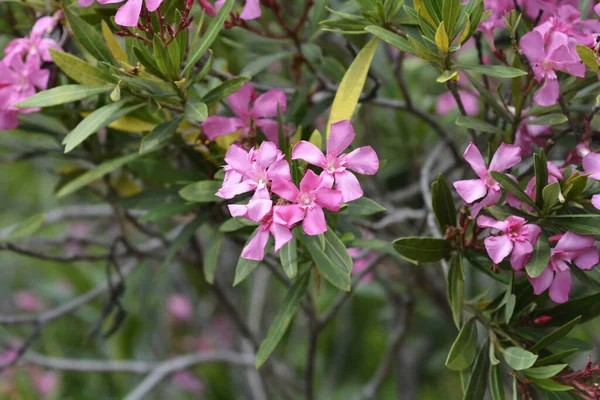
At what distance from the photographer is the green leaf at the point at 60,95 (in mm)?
902

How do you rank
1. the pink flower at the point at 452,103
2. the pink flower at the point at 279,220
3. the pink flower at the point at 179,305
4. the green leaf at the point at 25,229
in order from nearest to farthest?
the pink flower at the point at 279,220 → the green leaf at the point at 25,229 → the pink flower at the point at 452,103 → the pink flower at the point at 179,305

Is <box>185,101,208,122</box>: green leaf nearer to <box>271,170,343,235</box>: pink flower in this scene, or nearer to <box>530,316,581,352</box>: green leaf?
<box>271,170,343,235</box>: pink flower

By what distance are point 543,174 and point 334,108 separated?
0.29m

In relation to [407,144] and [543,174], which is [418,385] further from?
[543,174]

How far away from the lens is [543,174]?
831mm

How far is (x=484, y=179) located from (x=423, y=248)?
13 centimetres

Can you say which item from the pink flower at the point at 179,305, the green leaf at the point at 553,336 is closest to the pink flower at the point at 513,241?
the green leaf at the point at 553,336

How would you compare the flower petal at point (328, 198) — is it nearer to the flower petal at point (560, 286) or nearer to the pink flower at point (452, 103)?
the flower petal at point (560, 286)

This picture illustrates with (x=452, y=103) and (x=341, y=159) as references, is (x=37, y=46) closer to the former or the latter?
(x=341, y=159)

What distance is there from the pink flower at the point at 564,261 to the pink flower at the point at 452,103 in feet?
2.78

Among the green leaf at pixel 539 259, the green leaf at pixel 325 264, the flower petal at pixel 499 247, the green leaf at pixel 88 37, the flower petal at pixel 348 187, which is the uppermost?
the green leaf at pixel 88 37

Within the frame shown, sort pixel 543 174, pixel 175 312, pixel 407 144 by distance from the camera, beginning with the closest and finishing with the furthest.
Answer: pixel 543 174
pixel 407 144
pixel 175 312

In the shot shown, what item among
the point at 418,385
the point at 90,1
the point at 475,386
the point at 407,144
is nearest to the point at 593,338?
the point at 418,385

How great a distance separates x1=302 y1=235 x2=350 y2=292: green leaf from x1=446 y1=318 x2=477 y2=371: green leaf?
0.53 feet
